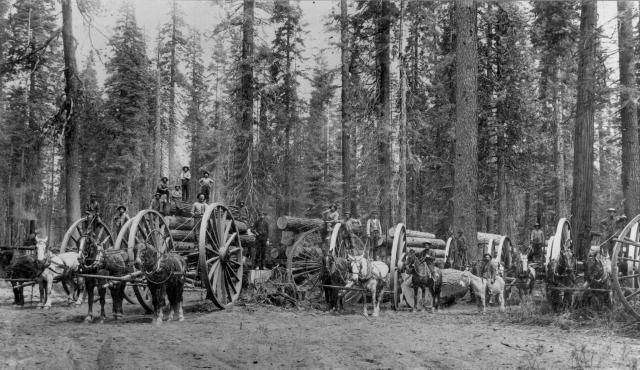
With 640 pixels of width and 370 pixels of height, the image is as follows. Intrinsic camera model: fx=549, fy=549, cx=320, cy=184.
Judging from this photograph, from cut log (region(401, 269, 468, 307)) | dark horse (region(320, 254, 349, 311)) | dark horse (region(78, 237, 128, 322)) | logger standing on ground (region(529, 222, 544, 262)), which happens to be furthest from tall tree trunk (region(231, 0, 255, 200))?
logger standing on ground (region(529, 222, 544, 262))

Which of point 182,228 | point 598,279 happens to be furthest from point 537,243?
point 182,228

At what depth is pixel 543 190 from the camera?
4303 cm

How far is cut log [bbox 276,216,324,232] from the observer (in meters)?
16.7

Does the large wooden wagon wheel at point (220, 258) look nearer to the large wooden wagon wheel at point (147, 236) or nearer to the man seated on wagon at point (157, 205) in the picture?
the large wooden wagon wheel at point (147, 236)

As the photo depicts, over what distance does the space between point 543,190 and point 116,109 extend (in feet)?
105

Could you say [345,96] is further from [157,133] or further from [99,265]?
[99,265]

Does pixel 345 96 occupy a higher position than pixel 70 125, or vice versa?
pixel 345 96

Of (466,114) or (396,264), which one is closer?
(396,264)

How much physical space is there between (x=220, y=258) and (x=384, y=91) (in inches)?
493

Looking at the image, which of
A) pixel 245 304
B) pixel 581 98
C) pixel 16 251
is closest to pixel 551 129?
pixel 581 98

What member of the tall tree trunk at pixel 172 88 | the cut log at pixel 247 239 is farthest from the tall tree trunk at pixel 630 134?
the tall tree trunk at pixel 172 88

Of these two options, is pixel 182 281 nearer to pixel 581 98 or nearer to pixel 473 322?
pixel 473 322

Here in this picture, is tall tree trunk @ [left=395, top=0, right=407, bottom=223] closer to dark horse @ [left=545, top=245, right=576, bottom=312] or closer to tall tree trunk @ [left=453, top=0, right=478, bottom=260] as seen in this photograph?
tall tree trunk @ [left=453, top=0, right=478, bottom=260]

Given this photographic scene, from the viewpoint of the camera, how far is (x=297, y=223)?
55.7 ft
